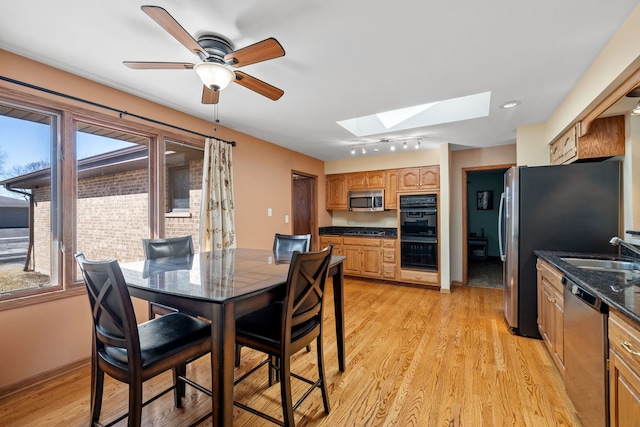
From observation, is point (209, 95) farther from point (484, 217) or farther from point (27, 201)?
point (484, 217)

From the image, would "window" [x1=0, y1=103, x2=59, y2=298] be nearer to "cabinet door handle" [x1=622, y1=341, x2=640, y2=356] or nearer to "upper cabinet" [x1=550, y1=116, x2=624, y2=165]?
"cabinet door handle" [x1=622, y1=341, x2=640, y2=356]

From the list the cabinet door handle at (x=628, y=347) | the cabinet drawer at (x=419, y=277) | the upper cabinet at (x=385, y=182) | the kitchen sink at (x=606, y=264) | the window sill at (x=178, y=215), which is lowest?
the cabinet drawer at (x=419, y=277)

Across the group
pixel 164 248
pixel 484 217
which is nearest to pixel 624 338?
pixel 164 248

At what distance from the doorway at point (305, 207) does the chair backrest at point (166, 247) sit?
291 cm

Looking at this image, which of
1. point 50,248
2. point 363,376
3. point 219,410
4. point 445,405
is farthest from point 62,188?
point 445,405

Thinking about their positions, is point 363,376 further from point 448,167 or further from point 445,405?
point 448,167

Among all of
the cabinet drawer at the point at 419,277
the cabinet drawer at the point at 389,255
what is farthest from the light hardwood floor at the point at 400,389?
the cabinet drawer at the point at 389,255

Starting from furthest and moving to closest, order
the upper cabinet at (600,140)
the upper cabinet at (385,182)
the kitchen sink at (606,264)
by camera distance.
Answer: the upper cabinet at (385,182)
the upper cabinet at (600,140)
the kitchen sink at (606,264)

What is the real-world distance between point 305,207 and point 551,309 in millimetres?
4149

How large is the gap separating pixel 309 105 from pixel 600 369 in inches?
110

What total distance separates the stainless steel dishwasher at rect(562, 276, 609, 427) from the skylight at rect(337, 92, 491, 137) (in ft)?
6.63

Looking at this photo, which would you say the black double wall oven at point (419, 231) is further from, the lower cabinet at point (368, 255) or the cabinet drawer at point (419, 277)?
the lower cabinet at point (368, 255)

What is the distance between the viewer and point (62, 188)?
218 cm

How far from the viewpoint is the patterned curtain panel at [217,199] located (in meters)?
3.15
